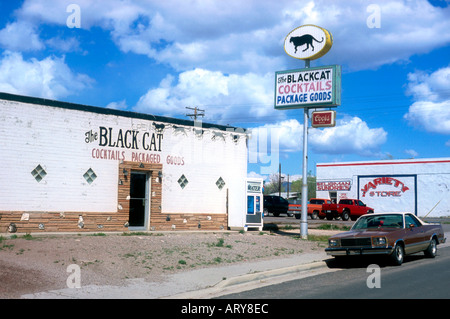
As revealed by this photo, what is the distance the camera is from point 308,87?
20859 millimetres

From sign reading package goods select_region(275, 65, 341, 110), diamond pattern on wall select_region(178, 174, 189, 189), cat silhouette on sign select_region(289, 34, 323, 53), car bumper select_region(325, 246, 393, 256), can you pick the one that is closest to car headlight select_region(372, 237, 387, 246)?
car bumper select_region(325, 246, 393, 256)

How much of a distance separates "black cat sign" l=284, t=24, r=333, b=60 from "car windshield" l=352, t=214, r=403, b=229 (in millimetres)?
8488

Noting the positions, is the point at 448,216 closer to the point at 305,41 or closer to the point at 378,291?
the point at 305,41

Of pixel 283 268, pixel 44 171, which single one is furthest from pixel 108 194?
pixel 283 268

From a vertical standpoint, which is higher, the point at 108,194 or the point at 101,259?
the point at 108,194

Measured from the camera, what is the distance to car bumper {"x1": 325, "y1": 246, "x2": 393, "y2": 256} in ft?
42.2

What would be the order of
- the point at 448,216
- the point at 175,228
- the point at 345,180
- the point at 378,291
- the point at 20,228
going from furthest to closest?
the point at 345,180 → the point at 448,216 → the point at 175,228 → the point at 20,228 → the point at 378,291

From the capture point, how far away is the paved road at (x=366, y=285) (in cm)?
931

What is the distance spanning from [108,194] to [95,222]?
3.82 ft

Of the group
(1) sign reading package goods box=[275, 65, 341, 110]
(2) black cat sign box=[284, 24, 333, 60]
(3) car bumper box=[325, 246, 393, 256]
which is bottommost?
(3) car bumper box=[325, 246, 393, 256]

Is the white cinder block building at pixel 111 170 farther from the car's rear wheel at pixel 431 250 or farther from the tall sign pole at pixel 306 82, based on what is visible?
the car's rear wheel at pixel 431 250

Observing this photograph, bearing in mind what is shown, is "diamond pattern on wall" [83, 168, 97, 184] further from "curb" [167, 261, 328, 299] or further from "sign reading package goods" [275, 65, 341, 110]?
"curb" [167, 261, 328, 299]
